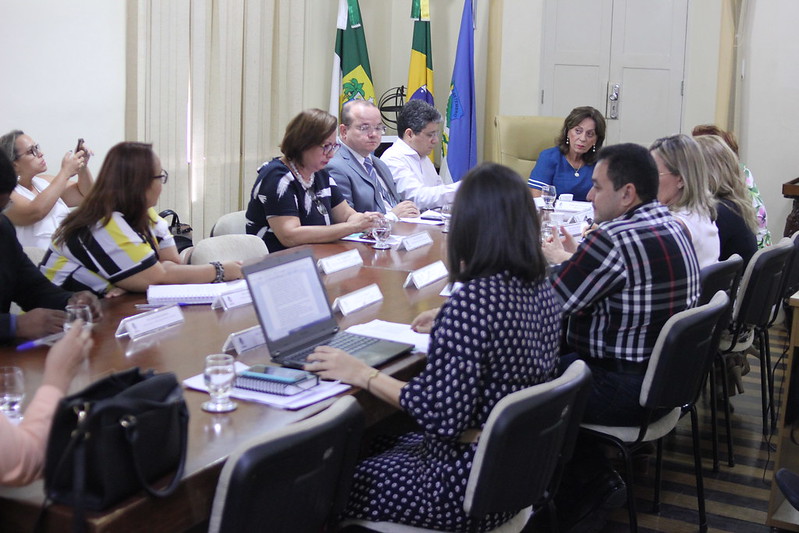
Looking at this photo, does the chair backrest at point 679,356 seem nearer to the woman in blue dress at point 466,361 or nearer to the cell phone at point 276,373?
the woman in blue dress at point 466,361

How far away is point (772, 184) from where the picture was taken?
7.28m

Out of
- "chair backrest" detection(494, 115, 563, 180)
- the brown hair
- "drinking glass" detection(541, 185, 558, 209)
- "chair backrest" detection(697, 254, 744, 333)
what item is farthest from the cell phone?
"chair backrest" detection(494, 115, 563, 180)

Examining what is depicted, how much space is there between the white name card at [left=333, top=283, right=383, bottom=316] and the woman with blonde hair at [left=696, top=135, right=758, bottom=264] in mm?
1822

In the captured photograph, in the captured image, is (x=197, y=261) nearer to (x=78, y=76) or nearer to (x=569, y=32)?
(x=78, y=76)

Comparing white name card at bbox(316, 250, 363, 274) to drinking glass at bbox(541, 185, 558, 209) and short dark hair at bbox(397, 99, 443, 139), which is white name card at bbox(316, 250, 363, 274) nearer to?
drinking glass at bbox(541, 185, 558, 209)

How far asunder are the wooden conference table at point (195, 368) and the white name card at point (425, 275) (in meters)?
0.03

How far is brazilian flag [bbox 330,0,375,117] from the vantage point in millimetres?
7121

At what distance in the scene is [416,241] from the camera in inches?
161

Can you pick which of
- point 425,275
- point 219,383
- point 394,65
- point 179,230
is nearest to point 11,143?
point 179,230

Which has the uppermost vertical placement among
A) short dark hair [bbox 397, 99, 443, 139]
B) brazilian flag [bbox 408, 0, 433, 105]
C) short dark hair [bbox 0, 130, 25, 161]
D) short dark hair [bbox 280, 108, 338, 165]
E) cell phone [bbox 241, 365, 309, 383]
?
brazilian flag [bbox 408, 0, 433, 105]

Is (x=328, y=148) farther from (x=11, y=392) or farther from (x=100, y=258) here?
(x=11, y=392)

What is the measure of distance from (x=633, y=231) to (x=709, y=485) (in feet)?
4.22

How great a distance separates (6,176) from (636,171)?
1818 millimetres

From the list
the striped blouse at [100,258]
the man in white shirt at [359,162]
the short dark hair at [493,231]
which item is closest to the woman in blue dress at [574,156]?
the man in white shirt at [359,162]
